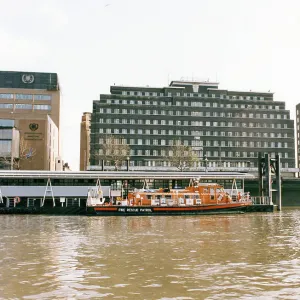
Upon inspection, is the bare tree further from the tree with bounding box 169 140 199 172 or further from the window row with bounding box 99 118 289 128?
the tree with bounding box 169 140 199 172

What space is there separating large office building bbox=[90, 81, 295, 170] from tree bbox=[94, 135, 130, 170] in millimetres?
1944

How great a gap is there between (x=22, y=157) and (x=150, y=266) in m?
88.0

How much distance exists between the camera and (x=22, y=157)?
10200 centimetres

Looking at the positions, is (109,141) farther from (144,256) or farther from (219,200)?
(144,256)

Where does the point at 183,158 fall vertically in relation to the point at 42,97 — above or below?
below

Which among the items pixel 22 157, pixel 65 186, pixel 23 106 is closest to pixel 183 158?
pixel 22 157

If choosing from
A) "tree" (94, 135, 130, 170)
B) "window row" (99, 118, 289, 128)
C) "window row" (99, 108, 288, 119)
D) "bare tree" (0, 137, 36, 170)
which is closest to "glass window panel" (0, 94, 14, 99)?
"window row" (99, 108, 288, 119)

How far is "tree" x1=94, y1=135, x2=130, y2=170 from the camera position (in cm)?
11100

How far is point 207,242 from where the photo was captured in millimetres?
27328

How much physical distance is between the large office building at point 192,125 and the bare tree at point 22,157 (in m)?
25.3

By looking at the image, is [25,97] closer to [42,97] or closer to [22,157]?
[42,97]

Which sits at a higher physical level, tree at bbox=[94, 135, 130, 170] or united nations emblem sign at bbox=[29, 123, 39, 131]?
united nations emblem sign at bbox=[29, 123, 39, 131]

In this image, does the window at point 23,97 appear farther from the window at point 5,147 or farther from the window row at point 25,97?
the window at point 5,147

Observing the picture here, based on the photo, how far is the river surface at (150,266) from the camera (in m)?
14.9
